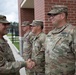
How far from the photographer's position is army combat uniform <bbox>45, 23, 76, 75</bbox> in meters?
4.31

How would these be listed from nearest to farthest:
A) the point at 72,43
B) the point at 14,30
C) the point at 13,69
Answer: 1. the point at 13,69
2. the point at 72,43
3. the point at 14,30

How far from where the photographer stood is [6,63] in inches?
150

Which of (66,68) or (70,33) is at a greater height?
(70,33)

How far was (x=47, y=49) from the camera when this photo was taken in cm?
463

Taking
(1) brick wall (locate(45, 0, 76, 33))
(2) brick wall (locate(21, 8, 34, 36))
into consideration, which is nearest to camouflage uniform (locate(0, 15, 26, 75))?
(1) brick wall (locate(45, 0, 76, 33))

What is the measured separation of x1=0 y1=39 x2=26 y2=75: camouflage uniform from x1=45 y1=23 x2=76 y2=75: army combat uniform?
2.40 ft

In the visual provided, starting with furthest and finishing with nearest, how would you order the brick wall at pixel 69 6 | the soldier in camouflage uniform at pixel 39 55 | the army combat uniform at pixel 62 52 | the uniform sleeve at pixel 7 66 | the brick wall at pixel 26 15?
the brick wall at pixel 26 15 < the brick wall at pixel 69 6 < the soldier in camouflage uniform at pixel 39 55 < the army combat uniform at pixel 62 52 < the uniform sleeve at pixel 7 66

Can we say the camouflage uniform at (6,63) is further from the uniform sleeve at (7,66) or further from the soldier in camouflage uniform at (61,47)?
the soldier in camouflage uniform at (61,47)

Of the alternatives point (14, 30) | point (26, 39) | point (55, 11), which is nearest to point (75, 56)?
point (55, 11)

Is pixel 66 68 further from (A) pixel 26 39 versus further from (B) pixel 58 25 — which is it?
(A) pixel 26 39

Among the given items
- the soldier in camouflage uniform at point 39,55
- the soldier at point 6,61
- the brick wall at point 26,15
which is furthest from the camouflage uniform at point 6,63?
the brick wall at point 26,15

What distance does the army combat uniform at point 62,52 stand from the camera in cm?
431

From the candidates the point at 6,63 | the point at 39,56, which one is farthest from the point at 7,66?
the point at 39,56

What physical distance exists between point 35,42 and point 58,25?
5.63 ft
